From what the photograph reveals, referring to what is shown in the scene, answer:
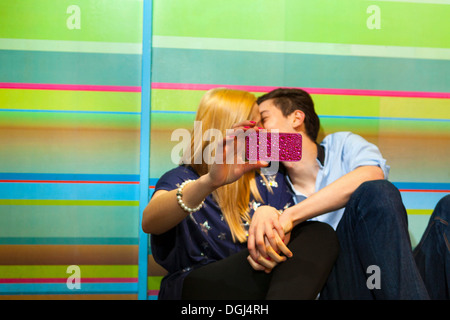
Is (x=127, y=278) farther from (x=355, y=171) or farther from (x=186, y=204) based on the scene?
(x=355, y=171)

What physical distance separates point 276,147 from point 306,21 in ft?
1.72

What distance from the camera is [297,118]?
1203 millimetres

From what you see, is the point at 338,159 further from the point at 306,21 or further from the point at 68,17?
the point at 68,17

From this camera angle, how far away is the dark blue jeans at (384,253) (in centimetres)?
74

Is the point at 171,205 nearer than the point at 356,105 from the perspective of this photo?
Yes

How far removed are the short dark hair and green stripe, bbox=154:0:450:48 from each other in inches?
8.8

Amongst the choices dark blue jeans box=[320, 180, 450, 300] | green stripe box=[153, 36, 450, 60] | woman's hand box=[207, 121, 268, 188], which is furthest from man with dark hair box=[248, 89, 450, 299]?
green stripe box=[153, 36, 450, 60]

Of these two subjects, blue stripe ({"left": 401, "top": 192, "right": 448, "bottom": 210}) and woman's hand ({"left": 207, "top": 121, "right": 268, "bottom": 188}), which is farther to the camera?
blue stripe ({"left": 401, "top": 192, "right": 448, "bottom": 210})

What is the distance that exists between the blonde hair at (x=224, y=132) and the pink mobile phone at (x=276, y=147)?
0.07m

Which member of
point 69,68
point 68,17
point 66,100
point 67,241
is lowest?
point 67,241

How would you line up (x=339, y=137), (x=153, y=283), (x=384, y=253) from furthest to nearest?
(x=153, y=283) → (x=339, y=137) → (x=384, y=253)

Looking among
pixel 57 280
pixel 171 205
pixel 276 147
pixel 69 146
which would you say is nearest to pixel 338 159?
pixel 276 147

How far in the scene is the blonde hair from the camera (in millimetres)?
983

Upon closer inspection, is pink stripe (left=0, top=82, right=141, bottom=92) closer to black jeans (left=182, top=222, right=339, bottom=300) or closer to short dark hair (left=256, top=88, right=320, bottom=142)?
short dark hair (left=256, top=88, right=320, bottom=142)
